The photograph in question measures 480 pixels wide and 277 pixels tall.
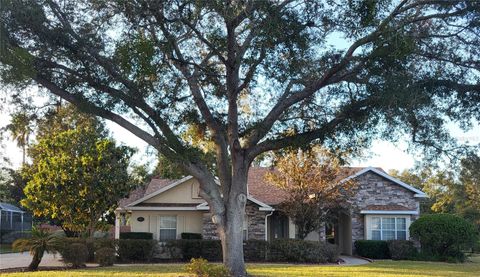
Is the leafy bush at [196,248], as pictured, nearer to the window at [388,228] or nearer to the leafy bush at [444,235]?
the window at [388,228]

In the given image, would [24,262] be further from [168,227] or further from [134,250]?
[168,227]

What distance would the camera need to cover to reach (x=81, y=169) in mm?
23797

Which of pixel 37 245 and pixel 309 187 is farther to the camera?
pixel 309 187

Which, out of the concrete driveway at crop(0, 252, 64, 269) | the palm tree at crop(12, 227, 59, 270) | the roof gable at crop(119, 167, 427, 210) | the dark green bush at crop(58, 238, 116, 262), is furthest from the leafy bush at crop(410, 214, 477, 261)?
the palm tree at crop(12, 227, 59, 270)

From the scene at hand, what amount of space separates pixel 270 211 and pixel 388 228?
6446 millimetres

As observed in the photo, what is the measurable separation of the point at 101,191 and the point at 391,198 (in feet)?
48.5

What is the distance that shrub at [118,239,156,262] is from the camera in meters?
22.9

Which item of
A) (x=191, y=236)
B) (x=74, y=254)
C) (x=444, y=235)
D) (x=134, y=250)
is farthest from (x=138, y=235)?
(x=444, y=235)

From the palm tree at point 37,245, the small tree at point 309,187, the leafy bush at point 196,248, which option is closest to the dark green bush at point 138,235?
the leafy bush at point 196,248

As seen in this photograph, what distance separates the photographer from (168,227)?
28000mm

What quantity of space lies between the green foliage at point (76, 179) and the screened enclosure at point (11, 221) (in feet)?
59.3

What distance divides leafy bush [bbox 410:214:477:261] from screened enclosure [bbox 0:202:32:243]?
91.7 ft

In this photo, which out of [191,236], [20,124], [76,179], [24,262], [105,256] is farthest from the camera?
[191,236]

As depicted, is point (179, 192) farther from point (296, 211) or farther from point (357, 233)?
point (357, 233)
